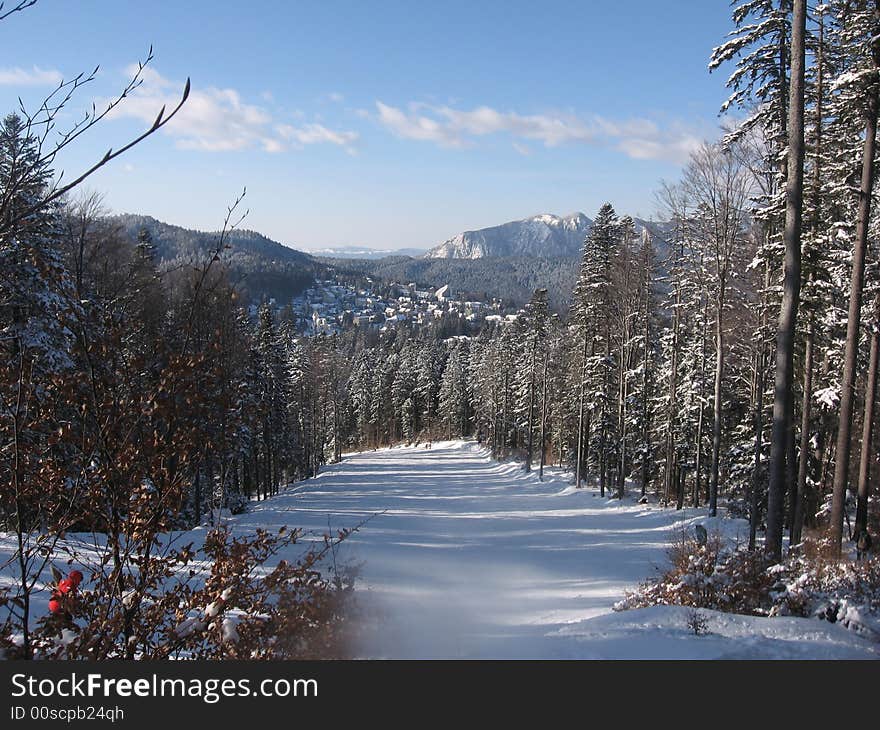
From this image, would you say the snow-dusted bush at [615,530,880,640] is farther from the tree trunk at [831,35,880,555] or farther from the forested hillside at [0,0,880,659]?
the tree trunk at [831,35,880,555]

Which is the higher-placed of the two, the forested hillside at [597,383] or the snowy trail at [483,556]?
the forested hillside at [597,383]

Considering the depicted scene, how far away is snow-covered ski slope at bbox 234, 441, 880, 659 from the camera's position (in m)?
6.48

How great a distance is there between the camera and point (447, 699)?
4.03 meters

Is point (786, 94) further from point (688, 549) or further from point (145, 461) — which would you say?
point (145, 461)

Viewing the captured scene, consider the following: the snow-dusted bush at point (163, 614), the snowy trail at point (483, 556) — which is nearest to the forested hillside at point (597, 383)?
the snow-dusted bush at point (163, 614)

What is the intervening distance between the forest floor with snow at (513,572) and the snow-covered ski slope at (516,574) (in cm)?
4

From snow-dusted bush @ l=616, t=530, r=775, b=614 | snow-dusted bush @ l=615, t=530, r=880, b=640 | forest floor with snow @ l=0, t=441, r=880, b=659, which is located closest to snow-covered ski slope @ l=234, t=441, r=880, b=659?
forest floor with snow @ l=0, t=441, r=880, b=659

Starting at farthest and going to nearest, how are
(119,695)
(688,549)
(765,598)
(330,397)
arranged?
(330,397) → (688,549) → (765,598) → (119,695)

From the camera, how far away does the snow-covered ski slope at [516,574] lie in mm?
6484

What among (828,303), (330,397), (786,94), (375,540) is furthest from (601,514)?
(330,397)

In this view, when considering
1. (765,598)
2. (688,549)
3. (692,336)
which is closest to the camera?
(765,598)

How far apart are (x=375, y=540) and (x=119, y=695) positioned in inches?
553

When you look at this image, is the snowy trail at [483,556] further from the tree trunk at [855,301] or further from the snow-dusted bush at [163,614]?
the tree trunk at [855,301]

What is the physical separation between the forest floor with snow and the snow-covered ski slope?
4 centimetres
